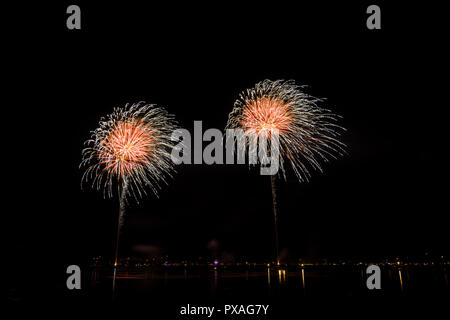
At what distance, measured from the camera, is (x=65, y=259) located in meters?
49.7

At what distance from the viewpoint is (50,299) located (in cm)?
2373
